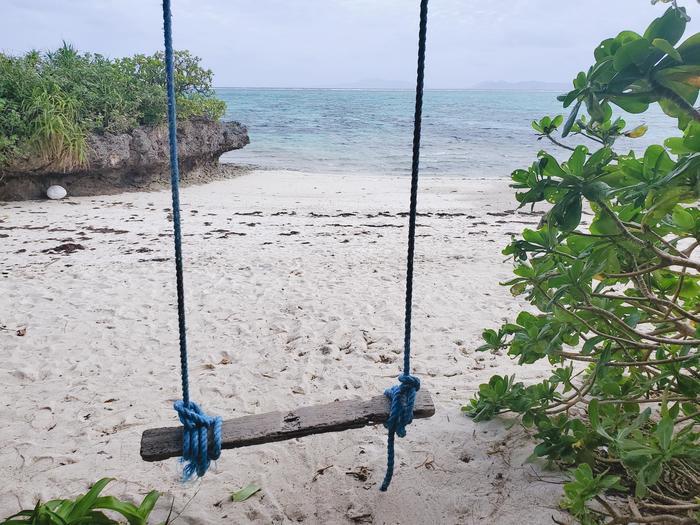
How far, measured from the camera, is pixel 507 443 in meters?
1.95

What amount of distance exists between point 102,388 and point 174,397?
0.37 meters

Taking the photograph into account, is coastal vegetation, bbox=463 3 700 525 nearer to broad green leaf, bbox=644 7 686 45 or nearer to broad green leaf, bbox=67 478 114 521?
broad green leaf, bbox=644 7 686 45

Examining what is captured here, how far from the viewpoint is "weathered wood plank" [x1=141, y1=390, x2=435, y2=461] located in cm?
138

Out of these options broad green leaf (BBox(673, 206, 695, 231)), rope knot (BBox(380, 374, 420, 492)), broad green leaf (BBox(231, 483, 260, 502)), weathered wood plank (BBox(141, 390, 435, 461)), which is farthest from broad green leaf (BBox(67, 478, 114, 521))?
broad green leaf (BBox(673, 206, 695, 231))

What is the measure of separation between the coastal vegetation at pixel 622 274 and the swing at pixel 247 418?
0.40m

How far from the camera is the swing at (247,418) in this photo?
135cm

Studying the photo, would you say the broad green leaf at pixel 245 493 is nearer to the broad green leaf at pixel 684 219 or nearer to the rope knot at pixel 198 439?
the rope knot at pixel 198 439

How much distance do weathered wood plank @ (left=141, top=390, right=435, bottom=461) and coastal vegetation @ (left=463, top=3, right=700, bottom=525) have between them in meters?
0.47

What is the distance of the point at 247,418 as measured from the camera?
1.47 meters

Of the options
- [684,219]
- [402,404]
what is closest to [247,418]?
[402,404]

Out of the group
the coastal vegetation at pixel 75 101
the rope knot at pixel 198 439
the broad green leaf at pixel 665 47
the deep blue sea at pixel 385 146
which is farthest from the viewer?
the deep blue sea at pixel 385 146

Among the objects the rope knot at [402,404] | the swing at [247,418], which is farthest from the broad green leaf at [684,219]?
the rope knot at [402,404]

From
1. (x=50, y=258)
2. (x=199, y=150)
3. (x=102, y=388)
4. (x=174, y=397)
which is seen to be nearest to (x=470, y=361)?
(x=174, y=397)

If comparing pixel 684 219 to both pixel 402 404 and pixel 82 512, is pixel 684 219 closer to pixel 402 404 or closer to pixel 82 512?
A: pixel 402 404
